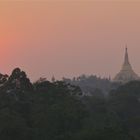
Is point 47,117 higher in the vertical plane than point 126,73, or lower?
lower

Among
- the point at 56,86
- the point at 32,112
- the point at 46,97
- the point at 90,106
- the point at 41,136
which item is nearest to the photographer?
the point at 41,136

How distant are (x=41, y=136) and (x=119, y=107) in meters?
29.4

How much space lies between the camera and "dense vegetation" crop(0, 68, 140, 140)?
109 ft

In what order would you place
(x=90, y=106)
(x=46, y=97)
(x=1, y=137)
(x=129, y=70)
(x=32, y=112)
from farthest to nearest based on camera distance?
(x=129, y=70) < (x=90, y=106) < (x=46, y=97) < (x=32, y=112) < (x=1, y=137)

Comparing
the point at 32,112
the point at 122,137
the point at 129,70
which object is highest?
the point at 129,70

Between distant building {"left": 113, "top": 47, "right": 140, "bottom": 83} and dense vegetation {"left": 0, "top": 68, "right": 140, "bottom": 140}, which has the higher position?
distant building {"left": 113, "top": 47, "right": 140, "bottom": 83}

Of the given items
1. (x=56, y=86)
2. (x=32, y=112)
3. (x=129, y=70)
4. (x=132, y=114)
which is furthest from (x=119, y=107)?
(x=129, y=70)

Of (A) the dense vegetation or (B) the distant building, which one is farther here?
(B) the distant building

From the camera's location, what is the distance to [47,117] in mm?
37531

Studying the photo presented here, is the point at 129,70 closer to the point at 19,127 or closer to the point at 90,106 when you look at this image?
the point at 90,106

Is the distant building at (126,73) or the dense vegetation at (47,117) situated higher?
the distant building at (126,73)

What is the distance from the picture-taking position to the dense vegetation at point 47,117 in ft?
109

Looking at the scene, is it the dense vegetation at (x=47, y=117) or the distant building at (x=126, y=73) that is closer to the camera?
the dense vegetation at (x=47, y=117)

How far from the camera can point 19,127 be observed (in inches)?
1326
